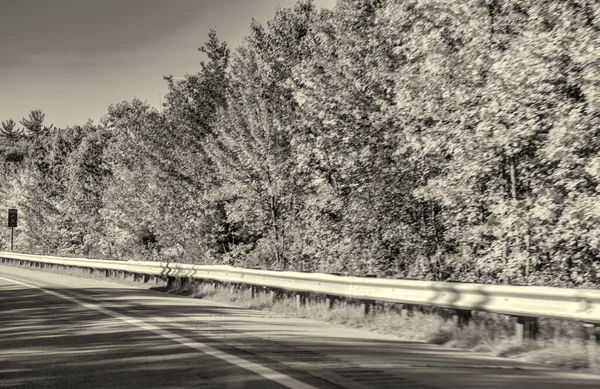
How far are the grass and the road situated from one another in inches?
13.9

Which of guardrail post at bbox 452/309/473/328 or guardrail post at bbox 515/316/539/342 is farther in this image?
guardrail post at bbox 452/309/473/328

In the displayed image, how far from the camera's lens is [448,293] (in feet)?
27.2

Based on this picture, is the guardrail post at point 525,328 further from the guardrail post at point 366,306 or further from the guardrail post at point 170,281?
the guardrail post at point 170,281

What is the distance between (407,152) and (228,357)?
35.5 ft

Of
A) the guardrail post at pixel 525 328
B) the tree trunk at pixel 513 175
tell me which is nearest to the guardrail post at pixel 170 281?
the tree trunk at pixel 513 175

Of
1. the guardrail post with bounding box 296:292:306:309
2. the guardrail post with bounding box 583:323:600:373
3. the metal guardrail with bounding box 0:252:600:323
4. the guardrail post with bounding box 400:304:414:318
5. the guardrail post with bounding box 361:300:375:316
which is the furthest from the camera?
the guardrail post with bounding box 296:292:306:309

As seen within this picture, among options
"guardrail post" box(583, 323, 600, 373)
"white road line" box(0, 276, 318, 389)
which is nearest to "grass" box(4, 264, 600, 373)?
"guardrail post" box(583, 323, 600, 373)

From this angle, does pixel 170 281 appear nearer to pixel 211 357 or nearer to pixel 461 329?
pixel 461 329

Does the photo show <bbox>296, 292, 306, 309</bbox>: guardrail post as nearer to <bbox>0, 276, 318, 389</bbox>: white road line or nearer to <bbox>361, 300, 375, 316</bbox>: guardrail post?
<bbox>361, 300, 375, 316</bbox>: guardrail post

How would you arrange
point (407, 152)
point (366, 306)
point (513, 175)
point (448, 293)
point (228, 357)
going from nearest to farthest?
point (228, 357)
point (448, 293)
point (366, 306)
point (513, 175)
point (407, 152)

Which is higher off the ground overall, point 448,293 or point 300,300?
point 448,293

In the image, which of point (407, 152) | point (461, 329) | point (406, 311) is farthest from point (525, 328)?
point (407, 152)

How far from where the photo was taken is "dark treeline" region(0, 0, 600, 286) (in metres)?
11.0

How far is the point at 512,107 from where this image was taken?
11.3m
